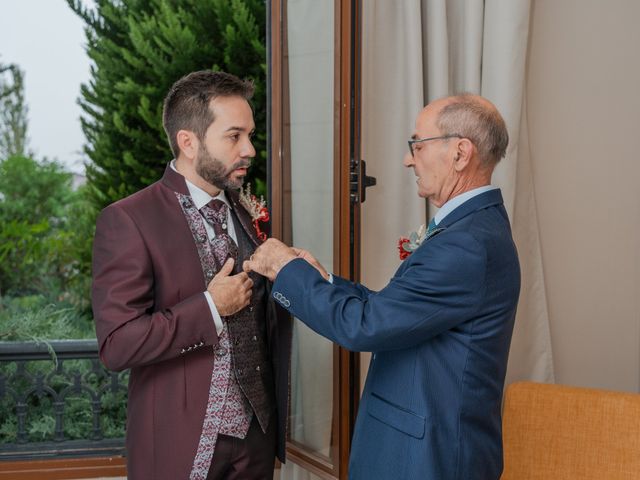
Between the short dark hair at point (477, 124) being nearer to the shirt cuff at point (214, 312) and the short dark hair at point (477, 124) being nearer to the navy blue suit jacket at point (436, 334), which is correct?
the navy blue suit jacket at point (436, 334)

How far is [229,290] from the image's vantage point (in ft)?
5.43

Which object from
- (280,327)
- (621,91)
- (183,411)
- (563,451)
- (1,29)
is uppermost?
(1,29)

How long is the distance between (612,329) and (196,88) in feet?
6.68

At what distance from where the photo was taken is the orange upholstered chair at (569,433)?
2.03 m

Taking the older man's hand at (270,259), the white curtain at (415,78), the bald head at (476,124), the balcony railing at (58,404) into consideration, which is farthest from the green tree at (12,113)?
the bald head at (476,124)

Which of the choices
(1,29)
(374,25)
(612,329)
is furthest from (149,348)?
(1,29)

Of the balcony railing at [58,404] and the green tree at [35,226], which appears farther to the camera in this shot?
the green tree at [35,226]

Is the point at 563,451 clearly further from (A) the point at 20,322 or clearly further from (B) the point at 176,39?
(B) the point at 176,39

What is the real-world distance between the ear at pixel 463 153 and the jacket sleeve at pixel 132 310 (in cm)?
65

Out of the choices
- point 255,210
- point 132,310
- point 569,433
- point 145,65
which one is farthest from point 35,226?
point 569,433

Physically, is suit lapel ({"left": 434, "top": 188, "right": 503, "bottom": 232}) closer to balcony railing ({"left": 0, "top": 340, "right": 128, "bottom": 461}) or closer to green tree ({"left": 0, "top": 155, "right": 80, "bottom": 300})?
balcony railing ({"left": 0, "top": 340, "right": 128, "bottom": 461})

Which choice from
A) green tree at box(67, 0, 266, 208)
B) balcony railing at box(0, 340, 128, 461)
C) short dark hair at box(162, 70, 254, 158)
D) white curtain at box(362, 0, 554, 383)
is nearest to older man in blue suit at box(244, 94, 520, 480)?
short dark hair at box(162, 70, 254, 158)

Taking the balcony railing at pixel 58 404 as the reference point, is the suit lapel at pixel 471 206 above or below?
above

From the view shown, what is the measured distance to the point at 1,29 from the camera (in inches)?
171
